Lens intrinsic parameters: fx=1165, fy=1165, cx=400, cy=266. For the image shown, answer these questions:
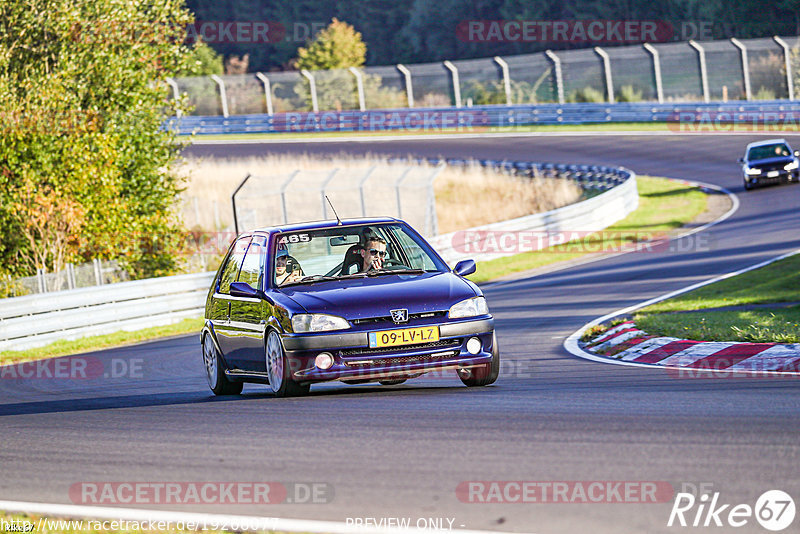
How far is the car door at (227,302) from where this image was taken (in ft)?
34.4

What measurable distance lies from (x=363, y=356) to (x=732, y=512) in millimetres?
4285

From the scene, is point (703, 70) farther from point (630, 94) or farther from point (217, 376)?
point (217, 376)

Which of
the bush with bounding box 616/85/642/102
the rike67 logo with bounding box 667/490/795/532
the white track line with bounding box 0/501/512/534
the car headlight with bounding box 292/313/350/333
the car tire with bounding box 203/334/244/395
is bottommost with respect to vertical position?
the car tire with bounding box 203/334/244/395

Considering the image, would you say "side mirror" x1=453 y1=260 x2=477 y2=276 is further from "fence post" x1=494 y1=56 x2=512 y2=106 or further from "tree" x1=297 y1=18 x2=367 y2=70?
"tree" x1=297 y1=18 x2=367 y2=70

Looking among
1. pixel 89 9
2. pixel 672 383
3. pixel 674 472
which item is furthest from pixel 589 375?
pixel 89 9

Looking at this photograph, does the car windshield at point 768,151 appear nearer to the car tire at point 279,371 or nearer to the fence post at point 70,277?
the fence post at point 70,277

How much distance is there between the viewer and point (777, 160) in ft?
111

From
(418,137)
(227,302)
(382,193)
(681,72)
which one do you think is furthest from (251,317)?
(418,137)

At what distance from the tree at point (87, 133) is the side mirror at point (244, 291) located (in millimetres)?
15177

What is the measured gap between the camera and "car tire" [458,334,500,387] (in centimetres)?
945

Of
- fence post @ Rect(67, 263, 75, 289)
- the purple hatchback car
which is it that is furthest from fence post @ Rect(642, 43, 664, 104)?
the purple hatchback car

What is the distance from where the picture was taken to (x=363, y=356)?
29.2ft

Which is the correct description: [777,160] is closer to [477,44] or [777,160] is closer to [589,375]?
[589,375]

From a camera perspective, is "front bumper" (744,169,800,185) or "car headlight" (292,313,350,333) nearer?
"car headlight" (292,313,350,333)
